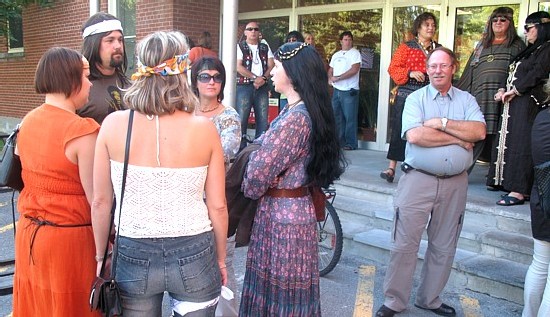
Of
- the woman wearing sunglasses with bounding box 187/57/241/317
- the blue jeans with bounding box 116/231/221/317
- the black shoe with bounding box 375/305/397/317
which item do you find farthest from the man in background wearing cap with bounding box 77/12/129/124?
the black shoe with bounding box 375/305/397/317

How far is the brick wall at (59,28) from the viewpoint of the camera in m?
9.70

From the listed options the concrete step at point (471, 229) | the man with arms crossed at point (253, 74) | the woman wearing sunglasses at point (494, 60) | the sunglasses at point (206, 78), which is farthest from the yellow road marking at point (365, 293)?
the man with arms crossed at point (253, 74)

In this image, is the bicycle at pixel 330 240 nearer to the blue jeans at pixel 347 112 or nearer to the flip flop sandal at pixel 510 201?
the flip flop sandal at pixel 510 201

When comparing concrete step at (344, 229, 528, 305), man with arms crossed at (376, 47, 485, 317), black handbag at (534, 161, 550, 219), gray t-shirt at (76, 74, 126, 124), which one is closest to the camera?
black handbag at (534, 161, 550, 219)

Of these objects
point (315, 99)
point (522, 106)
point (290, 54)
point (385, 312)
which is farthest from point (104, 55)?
point (522, 106)

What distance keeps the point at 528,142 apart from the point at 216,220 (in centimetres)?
418

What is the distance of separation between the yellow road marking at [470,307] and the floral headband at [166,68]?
3087mm

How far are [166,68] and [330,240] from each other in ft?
9.82

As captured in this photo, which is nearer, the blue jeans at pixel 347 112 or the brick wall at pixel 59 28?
the blue jeans at pixel 347 112

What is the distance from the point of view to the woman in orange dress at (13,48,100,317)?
238 cm

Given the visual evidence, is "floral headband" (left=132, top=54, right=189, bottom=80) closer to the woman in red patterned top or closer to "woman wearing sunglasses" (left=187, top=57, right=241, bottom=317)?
"woman wearing sunglasses" (left=187, top=57, right=241, bottom=317)

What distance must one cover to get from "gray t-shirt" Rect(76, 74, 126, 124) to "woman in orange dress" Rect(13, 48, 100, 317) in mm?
657

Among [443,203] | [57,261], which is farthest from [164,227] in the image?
[443,203]

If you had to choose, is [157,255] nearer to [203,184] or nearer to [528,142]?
[203,184]
